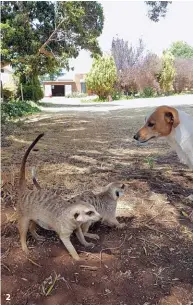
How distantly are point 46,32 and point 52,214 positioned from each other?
674 inches

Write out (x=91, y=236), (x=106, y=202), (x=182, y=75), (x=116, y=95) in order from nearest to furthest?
(x=91, y=236) → (x=106, y=202) → (x=116, y=95) → (x=182, y=75)

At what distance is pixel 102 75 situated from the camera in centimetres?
2975

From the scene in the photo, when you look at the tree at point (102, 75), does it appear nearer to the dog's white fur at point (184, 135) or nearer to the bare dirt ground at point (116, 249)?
the bare dirt ground at point (116, 249)

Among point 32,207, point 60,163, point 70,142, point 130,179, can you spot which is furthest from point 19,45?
point 32,207

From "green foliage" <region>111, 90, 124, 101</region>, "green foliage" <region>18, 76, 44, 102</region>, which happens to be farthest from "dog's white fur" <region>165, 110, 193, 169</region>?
"green foliage" <region>111, 90, 124, 101</region>

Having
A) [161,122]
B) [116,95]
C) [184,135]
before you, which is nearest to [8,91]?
[116,95]

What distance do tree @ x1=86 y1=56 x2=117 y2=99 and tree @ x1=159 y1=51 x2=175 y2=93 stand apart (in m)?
9.16

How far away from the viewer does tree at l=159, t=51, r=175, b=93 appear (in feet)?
123

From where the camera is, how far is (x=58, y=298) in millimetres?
2336

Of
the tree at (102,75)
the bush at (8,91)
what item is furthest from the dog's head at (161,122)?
the tree at (102,75)

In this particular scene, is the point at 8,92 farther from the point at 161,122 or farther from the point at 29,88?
the point at 161,122

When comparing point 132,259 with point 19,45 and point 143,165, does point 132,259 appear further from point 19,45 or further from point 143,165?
point 19,45

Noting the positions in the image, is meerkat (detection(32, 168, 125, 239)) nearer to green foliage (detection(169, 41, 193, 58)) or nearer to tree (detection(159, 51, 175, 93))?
tree (detection(159, 51, 175, 93))

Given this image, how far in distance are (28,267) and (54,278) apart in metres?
0.25
